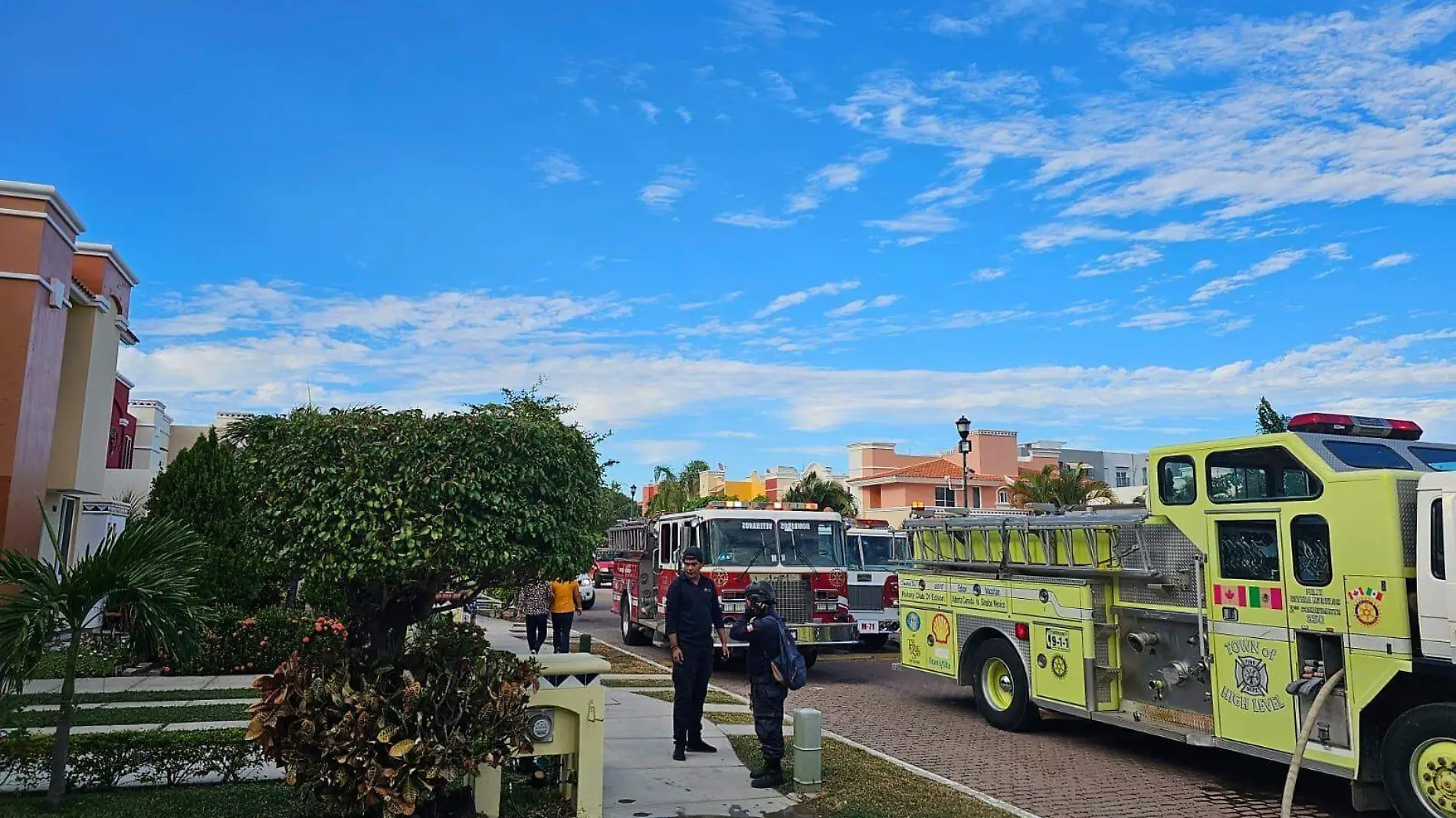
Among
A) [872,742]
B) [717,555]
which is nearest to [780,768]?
[872,742]

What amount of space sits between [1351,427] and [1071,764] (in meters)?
4.00

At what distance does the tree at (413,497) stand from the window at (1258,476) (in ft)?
18.4

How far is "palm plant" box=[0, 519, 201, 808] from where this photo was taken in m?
6.00

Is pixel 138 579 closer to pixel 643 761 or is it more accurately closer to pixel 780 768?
pixel 643 761

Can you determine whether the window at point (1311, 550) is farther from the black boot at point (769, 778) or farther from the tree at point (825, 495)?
the tree at point (825, 495)

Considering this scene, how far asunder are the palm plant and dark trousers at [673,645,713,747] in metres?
4.12

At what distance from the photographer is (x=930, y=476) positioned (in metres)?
50.4

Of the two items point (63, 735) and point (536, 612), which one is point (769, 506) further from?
point (63, 735)

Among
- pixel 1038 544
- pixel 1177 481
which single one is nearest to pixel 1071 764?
pixel 1038 544

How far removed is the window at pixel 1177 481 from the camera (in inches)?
340

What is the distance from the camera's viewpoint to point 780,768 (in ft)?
27.6

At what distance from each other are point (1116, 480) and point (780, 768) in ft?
173

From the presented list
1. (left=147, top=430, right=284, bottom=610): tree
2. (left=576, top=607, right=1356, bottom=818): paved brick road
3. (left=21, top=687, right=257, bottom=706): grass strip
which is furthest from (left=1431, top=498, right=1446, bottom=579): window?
(left=147, top=430, right=284, bottom=610): tree

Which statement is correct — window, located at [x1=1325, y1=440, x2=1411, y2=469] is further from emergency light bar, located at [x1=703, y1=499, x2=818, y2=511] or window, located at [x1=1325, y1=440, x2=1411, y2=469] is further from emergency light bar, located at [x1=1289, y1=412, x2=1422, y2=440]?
emergency light bar, located at [x1=703, y1=499, x2=818, y2=511]
